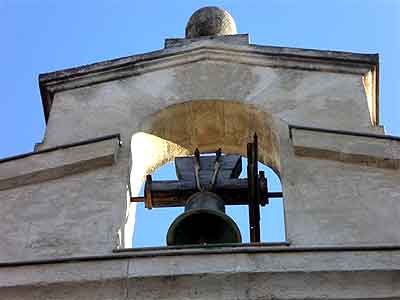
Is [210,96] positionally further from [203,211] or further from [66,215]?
[66,215]

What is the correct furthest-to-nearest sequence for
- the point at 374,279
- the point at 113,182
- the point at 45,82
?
the point at 45,82 < the point at 113,182 < the point at 374,279

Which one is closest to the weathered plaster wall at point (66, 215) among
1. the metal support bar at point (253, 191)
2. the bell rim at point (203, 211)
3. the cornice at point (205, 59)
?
the bell rim at point (203, 211)

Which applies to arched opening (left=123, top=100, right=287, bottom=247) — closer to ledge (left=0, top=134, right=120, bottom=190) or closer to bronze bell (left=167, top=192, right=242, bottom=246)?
ledge (left=0, top=134, right=120, bottom=190)

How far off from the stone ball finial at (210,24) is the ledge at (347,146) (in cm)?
226

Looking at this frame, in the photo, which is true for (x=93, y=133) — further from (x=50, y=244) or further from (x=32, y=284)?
(x=32, y=284)

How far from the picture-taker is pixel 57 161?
7789 mm

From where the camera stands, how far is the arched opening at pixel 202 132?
27.2ft

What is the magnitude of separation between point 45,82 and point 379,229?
3362 millimetres

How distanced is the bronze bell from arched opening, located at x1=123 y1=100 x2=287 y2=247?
0.80 metres

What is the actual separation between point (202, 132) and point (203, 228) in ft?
4.77

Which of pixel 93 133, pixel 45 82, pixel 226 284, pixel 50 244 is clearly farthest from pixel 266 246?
pixel 45 82

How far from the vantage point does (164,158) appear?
866 cm

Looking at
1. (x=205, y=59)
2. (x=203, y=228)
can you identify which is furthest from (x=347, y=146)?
(x=205, y=59)

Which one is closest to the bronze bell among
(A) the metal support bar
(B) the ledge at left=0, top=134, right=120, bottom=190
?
(A) the metal support bar
